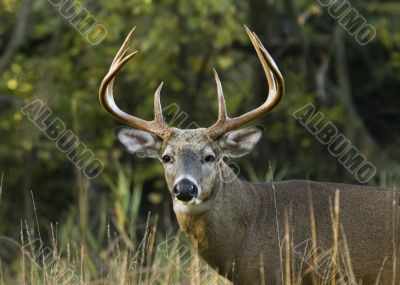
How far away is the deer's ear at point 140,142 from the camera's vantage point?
24.7 feet

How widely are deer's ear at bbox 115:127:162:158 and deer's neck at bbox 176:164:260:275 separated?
24.8 inches

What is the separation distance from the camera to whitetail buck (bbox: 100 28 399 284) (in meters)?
6.78

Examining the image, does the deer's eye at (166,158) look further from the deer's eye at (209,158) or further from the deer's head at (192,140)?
the deer's eye at (209,158)

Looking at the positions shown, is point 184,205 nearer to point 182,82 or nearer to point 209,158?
point 209,158

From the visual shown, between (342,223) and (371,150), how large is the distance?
7.55m

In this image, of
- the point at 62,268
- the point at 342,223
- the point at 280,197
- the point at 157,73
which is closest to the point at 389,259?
the point at 342,223

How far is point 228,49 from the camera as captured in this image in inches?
607

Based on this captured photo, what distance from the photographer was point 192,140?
7262 mm

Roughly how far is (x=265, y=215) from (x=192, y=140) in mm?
730

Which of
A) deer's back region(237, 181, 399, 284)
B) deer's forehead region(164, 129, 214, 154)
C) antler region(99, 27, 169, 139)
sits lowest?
deer's back region(237, 181, 399, 284)

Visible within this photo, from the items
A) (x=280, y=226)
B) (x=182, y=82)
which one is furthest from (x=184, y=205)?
(x=182, y=82)

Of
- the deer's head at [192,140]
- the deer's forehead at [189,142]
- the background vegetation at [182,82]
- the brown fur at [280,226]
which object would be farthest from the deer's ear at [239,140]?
the background vegetation at [182,82]

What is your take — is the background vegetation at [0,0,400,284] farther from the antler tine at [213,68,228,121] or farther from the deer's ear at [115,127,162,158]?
the antler tine at [213,68,228,121]

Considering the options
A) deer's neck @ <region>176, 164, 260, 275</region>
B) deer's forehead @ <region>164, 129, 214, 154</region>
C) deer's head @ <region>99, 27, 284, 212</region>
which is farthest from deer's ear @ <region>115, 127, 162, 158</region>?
deer's neck @ <region>176, 164, 260, 275</region>
